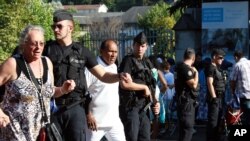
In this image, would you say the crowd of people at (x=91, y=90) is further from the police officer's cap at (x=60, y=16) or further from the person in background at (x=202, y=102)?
the person in background at (x=202, y=102)

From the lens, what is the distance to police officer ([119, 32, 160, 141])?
27.3 feet

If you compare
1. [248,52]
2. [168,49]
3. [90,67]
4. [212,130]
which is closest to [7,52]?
[168,49]

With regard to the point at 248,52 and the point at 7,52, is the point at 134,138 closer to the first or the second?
the point at 248,52

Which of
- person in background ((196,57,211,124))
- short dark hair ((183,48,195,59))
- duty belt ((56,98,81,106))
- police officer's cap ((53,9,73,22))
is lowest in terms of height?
person in background ((196,57,211,124))

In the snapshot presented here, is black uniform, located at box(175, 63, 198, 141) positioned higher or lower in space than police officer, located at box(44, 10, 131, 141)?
lower

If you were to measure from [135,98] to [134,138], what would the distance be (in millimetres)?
525

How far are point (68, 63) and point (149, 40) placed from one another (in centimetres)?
1278

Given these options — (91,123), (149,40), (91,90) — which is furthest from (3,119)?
(149,40)

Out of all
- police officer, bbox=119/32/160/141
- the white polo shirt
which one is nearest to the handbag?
the white polo shirt

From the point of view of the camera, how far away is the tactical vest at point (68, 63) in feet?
22.2

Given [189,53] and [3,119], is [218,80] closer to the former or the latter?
[189,53]

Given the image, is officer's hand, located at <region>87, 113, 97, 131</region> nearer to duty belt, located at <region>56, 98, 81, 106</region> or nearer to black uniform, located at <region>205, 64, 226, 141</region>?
duty belt, located at <region>56, 98, 81, 106</region>

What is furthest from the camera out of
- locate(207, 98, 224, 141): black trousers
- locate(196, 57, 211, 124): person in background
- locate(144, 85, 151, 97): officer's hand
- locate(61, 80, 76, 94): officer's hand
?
locate(196, 57, 211, 124): person in background

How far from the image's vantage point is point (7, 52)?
22094 mm
